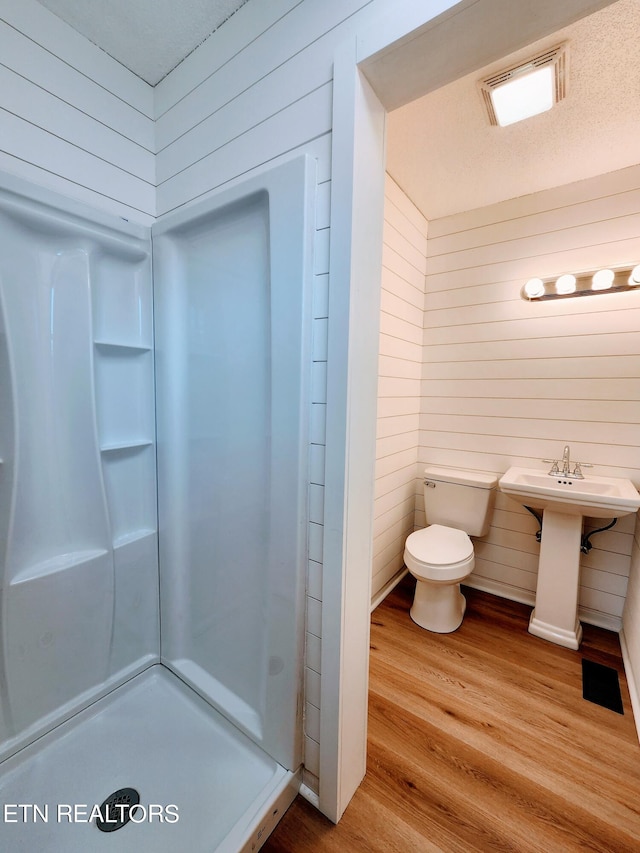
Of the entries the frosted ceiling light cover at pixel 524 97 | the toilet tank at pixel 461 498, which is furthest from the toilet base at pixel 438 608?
the frosted ceiling light cover at pixel 524 97

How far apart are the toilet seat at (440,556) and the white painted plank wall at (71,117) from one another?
212cm

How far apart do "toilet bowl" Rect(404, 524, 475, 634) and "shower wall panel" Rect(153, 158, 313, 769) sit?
1.03 meters

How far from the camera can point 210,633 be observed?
4.56ft

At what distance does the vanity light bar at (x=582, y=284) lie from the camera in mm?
1838

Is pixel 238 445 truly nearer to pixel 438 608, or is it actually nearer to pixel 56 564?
pixel 56 564

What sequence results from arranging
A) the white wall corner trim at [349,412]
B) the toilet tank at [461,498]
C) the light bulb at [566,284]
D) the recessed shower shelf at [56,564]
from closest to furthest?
the white wall corner trim at [349,412]
the recessed shower shelf at [56,564]
the light bulb at [566,284]
the toilet tank at [461,498]

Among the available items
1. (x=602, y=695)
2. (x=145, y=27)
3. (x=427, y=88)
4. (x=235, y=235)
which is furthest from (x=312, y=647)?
(x=145, y=27)

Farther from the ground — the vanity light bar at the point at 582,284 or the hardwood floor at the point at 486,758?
the vanity light bar at the point at 582,284

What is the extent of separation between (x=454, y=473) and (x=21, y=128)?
2602mm

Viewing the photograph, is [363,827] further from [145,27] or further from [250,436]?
[145,27]

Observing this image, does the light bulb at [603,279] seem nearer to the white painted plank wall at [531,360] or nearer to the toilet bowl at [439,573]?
the white painted plank wall at [531,360]

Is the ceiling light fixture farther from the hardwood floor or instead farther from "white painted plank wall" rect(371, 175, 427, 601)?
the hardwood floor

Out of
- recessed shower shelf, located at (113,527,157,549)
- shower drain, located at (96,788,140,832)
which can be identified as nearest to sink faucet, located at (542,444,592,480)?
recessed shower shelf, located at (113,527,157,549)

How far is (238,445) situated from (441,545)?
1430mm
